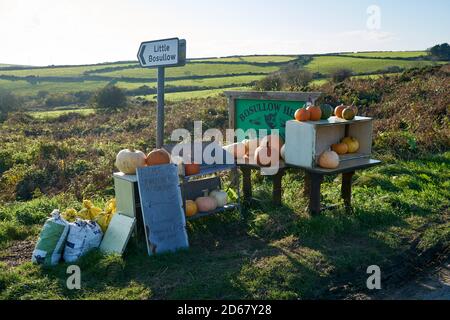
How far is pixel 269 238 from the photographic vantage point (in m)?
6.71

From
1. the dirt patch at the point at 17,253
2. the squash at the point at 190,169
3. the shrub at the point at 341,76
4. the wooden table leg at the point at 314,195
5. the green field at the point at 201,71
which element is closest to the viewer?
the dirt patch at the point at 17,253

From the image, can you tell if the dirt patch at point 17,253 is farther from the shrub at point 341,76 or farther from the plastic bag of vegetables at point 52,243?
the shrub at point 341,76

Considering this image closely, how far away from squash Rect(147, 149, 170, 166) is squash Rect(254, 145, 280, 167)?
1545 millimetres

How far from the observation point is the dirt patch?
6363mm

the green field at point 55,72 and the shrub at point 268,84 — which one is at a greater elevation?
the green field at point 55,72

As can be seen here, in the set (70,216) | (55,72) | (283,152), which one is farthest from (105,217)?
(55,72)

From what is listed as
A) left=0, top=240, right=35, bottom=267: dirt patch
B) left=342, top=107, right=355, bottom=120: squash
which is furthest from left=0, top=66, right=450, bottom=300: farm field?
left=342, top=107, right=355, bottom=120: squash

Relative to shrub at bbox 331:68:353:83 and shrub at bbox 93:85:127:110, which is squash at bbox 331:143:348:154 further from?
shrub at bbox 93:85:127:110

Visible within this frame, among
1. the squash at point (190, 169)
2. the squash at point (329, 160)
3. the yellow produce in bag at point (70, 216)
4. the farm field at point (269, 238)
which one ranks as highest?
the squash at point (329, 160)

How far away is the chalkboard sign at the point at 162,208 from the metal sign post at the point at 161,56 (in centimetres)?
90

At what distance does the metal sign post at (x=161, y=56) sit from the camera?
6676mm

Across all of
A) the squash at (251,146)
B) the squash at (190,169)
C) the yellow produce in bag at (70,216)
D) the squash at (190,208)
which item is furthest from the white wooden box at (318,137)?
the yellow produce in bag at (70,216)

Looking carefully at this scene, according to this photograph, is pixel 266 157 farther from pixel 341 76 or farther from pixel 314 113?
pixel 341 76
